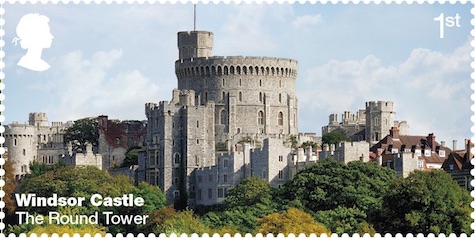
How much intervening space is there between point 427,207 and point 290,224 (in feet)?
18.6

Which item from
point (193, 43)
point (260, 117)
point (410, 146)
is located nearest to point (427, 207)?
point (410, 146)

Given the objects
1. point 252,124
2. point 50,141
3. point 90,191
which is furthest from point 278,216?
point 50,141

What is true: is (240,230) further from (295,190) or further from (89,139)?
(89,139)

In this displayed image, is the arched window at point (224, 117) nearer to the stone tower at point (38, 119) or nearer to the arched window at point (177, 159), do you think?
the arched window at point (177, 159)

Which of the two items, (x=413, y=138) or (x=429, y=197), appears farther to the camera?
(x=413, y=138)

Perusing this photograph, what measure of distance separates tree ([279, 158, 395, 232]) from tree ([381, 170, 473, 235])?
522cm

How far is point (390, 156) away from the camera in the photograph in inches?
3903

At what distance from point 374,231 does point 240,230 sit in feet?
29.9

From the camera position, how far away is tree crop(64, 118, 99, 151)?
132875mm

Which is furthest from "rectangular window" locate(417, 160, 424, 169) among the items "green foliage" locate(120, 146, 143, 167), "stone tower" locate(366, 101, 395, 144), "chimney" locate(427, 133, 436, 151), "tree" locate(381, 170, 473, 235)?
"green foliage" locate(120, 146, 143, 167)

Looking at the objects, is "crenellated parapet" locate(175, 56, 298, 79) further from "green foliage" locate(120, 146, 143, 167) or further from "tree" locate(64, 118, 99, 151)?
"tree" locate(64, 118, 99, 151)

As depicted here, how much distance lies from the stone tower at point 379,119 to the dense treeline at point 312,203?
2270 cm

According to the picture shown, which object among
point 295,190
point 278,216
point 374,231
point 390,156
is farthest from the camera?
point 390,156

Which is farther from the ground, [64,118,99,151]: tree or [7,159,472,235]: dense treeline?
[64,118,99,151]: tree
